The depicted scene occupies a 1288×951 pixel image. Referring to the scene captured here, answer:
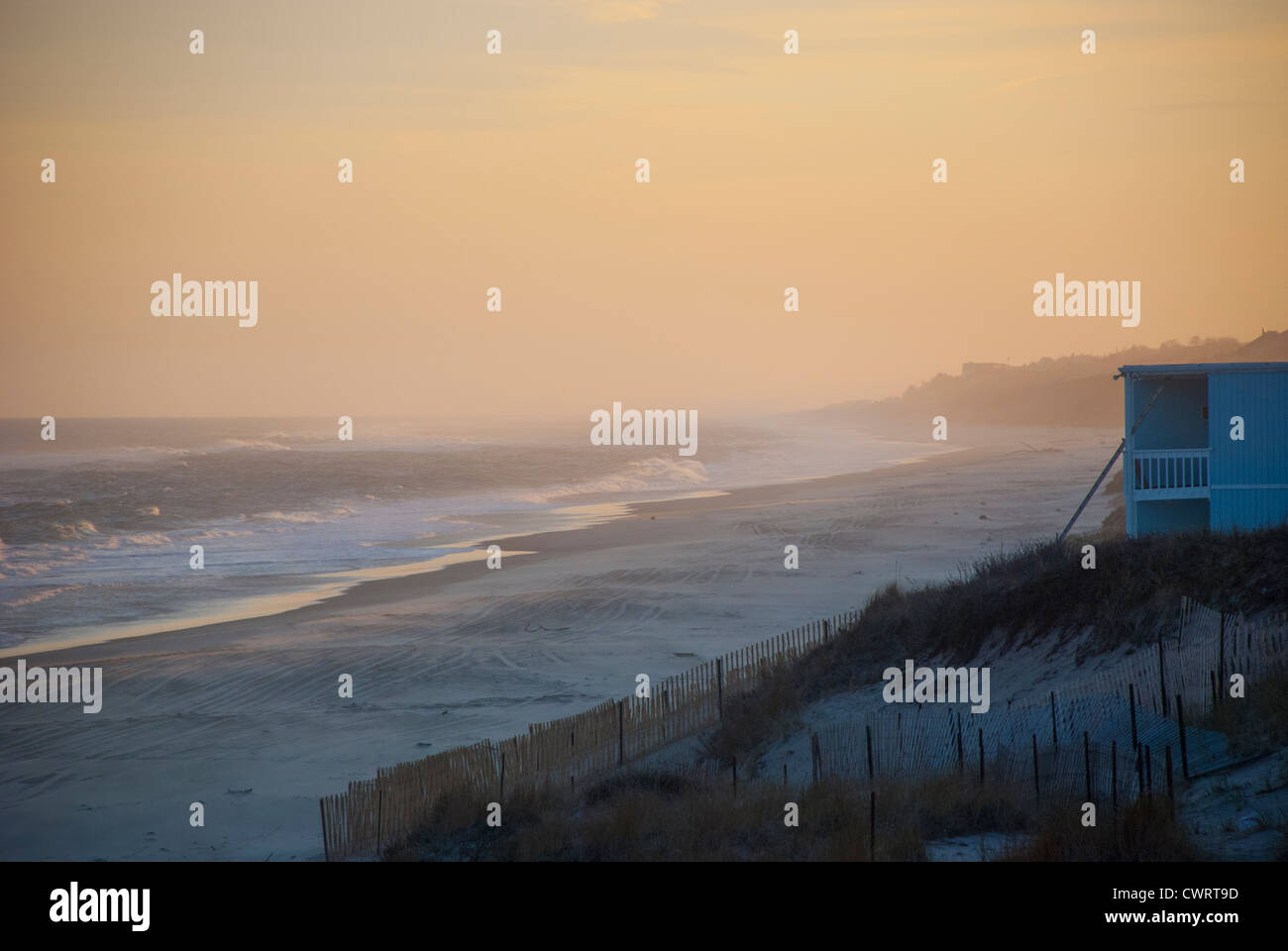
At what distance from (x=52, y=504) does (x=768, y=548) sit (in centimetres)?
3879

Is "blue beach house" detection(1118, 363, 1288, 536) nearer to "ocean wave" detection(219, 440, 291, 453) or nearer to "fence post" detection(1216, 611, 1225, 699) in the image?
"fence post" detection(1216, 611, 1225, 699)

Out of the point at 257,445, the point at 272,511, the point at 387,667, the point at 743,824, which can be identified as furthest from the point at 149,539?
the point at 257,445

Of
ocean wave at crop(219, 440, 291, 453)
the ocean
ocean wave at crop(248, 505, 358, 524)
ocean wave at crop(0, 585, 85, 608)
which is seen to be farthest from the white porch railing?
ocean wave at crop(219, 440, 291, 453)

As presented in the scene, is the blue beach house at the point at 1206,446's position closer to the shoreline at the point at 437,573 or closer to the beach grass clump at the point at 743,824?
the beach grass clump at the point at 743,824

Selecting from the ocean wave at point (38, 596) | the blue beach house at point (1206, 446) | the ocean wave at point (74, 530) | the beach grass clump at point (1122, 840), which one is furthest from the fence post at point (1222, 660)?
the ocean wave at point (74, 530)

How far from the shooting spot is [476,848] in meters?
10.6

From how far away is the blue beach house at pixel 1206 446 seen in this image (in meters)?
17.8

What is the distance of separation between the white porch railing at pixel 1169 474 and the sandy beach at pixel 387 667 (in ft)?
24.4

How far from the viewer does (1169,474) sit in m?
18.9

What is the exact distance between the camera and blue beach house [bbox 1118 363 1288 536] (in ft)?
58.3

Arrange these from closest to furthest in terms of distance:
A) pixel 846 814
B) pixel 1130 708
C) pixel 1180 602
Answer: pixel 846 814, pixel 1130 708, pixel 1180 602

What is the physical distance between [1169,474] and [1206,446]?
114cm

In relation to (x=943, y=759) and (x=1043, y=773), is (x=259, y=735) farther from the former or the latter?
(x=1043, y=773)
